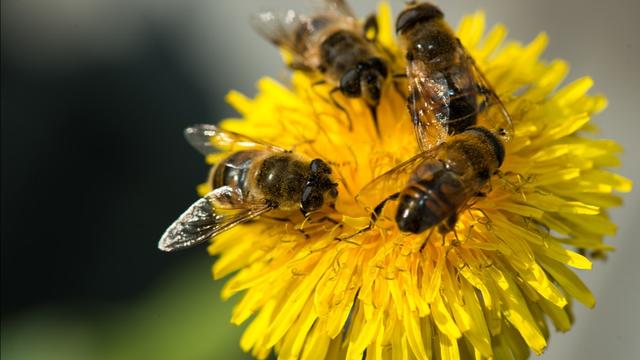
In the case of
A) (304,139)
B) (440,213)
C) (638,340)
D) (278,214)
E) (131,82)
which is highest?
(131,82)

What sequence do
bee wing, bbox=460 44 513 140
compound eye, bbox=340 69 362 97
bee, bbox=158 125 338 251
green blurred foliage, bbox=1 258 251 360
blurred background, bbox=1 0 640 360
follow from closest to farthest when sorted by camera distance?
1. bee, bbox=158 125 338 251
2. bee wing, bbox=460 44 513 140
3. compound eye, bbox=340 69 362 97
4. green blurred foliage, bbox=1 258 251 360
5. blurred background, bbox=1 0 640 360

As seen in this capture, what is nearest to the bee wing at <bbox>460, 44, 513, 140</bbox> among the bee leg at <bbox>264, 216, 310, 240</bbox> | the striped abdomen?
the striped abdomen

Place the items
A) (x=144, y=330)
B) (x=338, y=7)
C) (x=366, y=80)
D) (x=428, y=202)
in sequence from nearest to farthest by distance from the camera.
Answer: (x=428, y=202), (x=366, y=80), (x=338, y=7), (x=144, y=330)

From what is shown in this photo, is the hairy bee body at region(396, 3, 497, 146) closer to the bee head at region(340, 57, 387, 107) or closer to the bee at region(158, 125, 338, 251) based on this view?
the bee head at region(340, 57, 387, 107)

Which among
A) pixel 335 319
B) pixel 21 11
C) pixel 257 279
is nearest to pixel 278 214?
pixel 257 279

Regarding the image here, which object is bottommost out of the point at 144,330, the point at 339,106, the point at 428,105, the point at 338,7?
the point at 144,330

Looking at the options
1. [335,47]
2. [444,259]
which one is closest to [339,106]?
[335,47]

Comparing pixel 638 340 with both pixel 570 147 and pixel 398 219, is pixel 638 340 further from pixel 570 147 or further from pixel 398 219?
pixel 398 219

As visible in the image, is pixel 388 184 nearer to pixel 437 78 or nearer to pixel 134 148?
pixel 437 78
